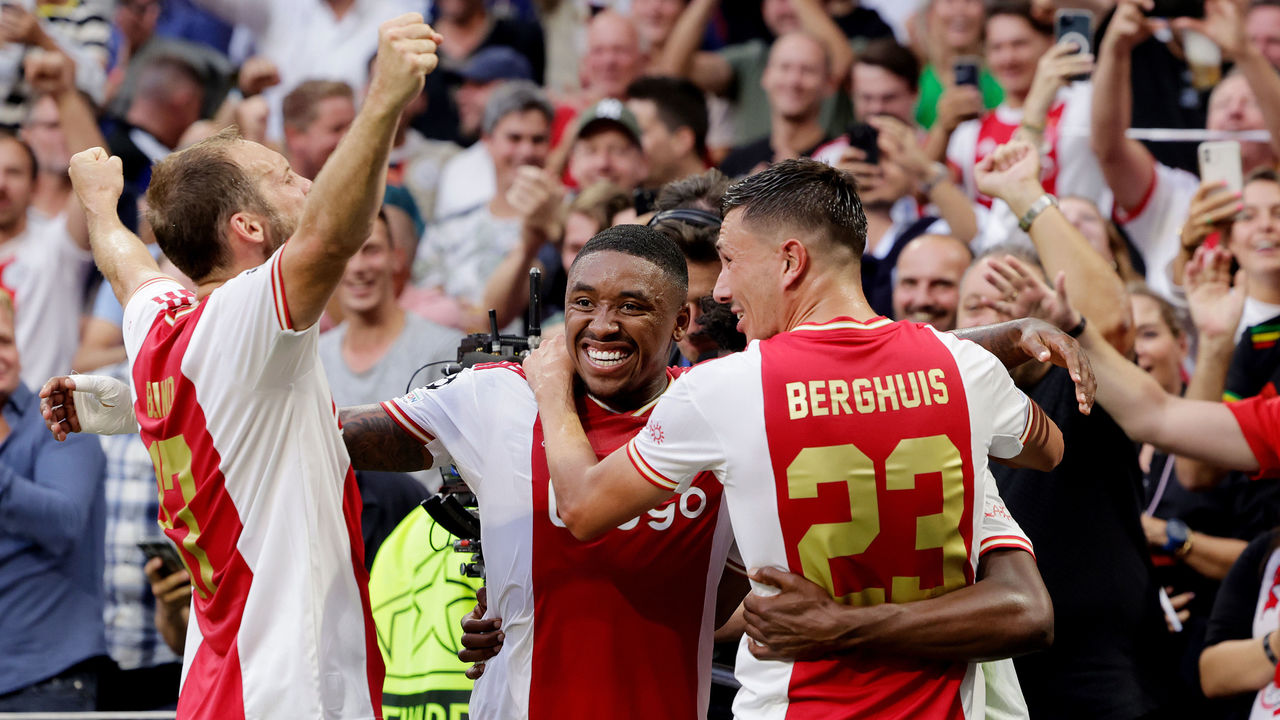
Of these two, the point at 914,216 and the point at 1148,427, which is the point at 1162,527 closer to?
the point at 1148,427

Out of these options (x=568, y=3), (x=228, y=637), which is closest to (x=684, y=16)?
(x=568, y=3)

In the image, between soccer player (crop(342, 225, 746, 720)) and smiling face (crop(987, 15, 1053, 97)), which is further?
smiling face (crop(987, 15, 1053, 97))

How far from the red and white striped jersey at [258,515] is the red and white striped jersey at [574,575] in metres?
0.36

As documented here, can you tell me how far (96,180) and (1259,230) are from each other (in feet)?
15.4

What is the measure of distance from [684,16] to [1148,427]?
5755 mm

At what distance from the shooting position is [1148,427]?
4.77 meters

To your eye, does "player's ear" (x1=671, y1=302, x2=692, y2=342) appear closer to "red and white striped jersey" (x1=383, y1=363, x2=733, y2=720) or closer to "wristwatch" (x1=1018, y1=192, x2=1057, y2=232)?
"red and white striped jersey" (x1=383, y1=363, x2=733, y2=720)

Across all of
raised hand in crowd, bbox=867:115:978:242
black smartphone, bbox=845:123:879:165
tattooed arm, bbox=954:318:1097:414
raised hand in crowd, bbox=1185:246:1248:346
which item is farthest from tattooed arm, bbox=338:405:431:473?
black smartphone, bbox=845:123:879:165

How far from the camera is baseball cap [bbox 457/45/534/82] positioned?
9508mm

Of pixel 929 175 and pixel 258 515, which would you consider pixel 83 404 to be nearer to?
pixel 258 515

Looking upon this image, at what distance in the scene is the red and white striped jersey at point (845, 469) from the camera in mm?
3104

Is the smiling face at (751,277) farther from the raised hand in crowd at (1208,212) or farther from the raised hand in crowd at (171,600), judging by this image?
the raised hand in crowd at (1208,212)

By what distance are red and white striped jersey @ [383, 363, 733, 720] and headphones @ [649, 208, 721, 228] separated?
Result: 1157 millimetres

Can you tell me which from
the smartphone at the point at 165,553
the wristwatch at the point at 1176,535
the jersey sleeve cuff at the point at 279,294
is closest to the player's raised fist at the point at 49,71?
the smartphone at the point at 165,553
